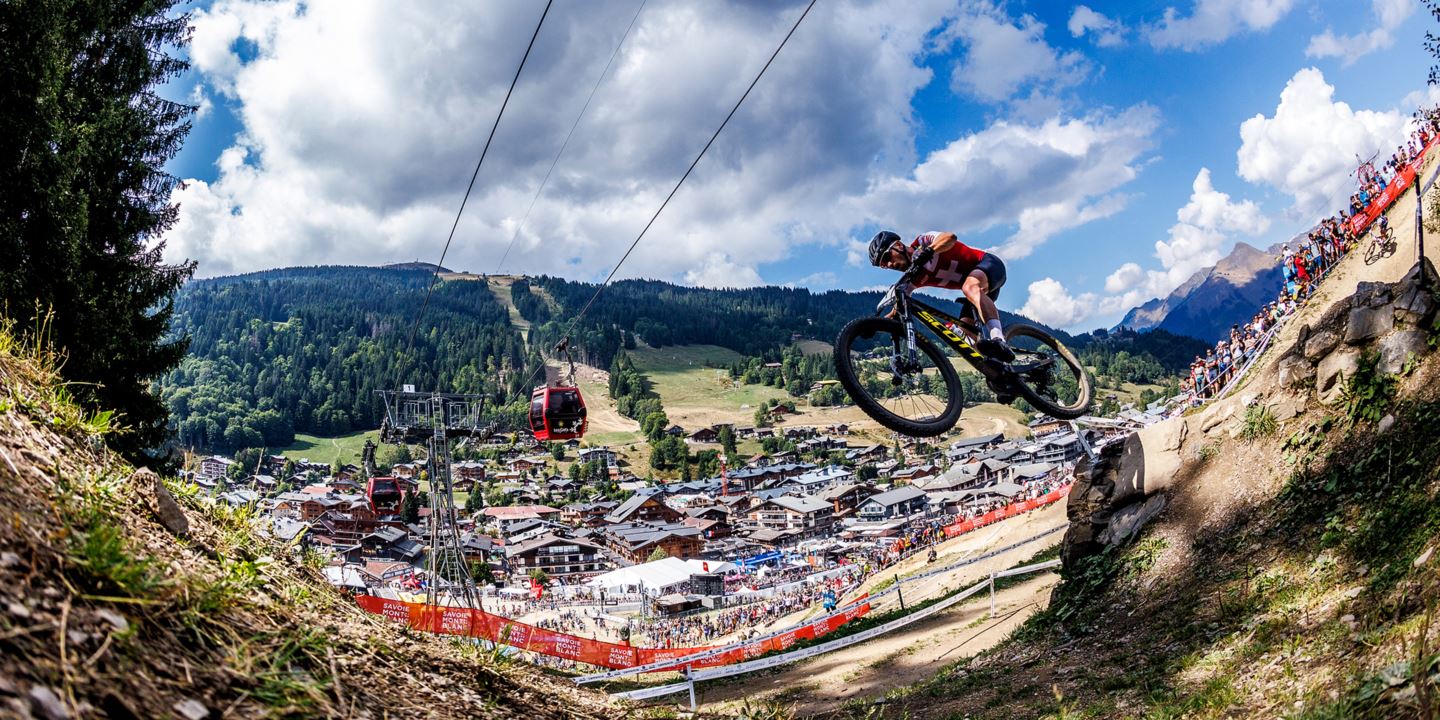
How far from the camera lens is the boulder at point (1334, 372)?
12109mm

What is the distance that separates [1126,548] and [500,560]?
83.3m

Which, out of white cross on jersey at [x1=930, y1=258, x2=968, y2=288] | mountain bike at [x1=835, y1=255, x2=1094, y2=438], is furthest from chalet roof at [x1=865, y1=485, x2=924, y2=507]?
white cross on jersey at [x1=930, y1=258, x2=968, y2=288]

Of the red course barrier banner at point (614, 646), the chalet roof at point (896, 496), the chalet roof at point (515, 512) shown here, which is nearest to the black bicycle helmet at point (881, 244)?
the red course barrier banner at point (614, 646)

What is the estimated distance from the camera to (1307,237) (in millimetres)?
29125

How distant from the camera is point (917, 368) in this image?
33.7 ft

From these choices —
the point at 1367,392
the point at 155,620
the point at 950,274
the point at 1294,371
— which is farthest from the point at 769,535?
the point at 155,620

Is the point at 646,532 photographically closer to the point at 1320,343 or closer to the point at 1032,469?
the point at 1032,469

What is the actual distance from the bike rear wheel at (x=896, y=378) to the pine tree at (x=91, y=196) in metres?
8.03

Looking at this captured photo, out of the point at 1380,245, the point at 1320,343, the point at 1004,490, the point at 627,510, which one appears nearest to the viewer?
the point at 1320,343

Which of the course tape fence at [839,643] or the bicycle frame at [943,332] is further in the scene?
the course tape fence at [839,643]

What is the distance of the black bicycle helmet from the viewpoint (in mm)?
9891

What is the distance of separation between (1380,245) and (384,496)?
35971mm

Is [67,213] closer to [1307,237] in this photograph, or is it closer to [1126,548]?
[1126,548]

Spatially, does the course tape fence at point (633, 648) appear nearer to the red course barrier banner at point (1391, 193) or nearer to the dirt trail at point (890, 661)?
the dirt trail at point (890, 661)
